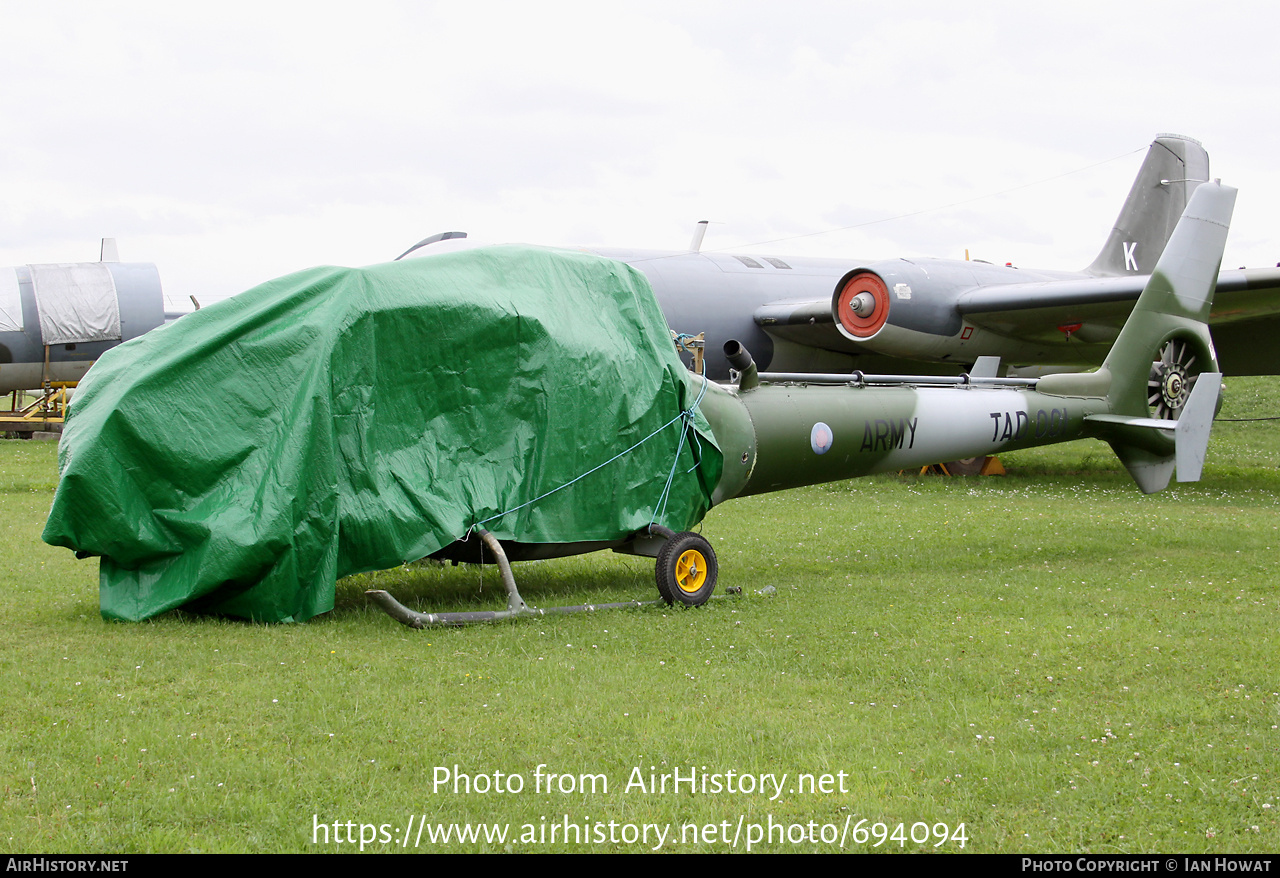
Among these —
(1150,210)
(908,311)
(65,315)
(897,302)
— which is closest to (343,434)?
(897,302)

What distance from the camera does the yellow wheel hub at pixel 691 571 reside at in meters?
7.39

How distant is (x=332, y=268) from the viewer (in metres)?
6.91

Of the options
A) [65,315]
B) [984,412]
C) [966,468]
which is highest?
[984,412]

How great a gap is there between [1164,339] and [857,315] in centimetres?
624

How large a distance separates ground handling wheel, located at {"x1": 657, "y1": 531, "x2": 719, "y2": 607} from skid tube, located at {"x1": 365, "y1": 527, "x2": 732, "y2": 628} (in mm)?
279

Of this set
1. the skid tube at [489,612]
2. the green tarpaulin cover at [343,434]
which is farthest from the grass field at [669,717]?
the green tarpaulin cover at [343,434]

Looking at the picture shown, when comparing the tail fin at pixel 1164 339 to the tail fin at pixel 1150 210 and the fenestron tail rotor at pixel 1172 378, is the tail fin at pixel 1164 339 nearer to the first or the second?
the fenestron tail rotor at pixel 1172 378

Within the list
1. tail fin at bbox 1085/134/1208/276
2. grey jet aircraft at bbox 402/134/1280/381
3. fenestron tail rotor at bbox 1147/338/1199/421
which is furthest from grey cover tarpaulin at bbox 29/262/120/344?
tail fin at bbox 1085/134/1208/276

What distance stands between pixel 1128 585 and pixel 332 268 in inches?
247

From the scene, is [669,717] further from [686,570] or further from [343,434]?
[343,434]

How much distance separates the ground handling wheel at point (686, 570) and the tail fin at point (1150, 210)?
16345 mm

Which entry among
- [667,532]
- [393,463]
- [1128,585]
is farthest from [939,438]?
[393,463]

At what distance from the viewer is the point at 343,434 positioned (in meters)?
6.61

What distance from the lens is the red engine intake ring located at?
1675 centimetres
